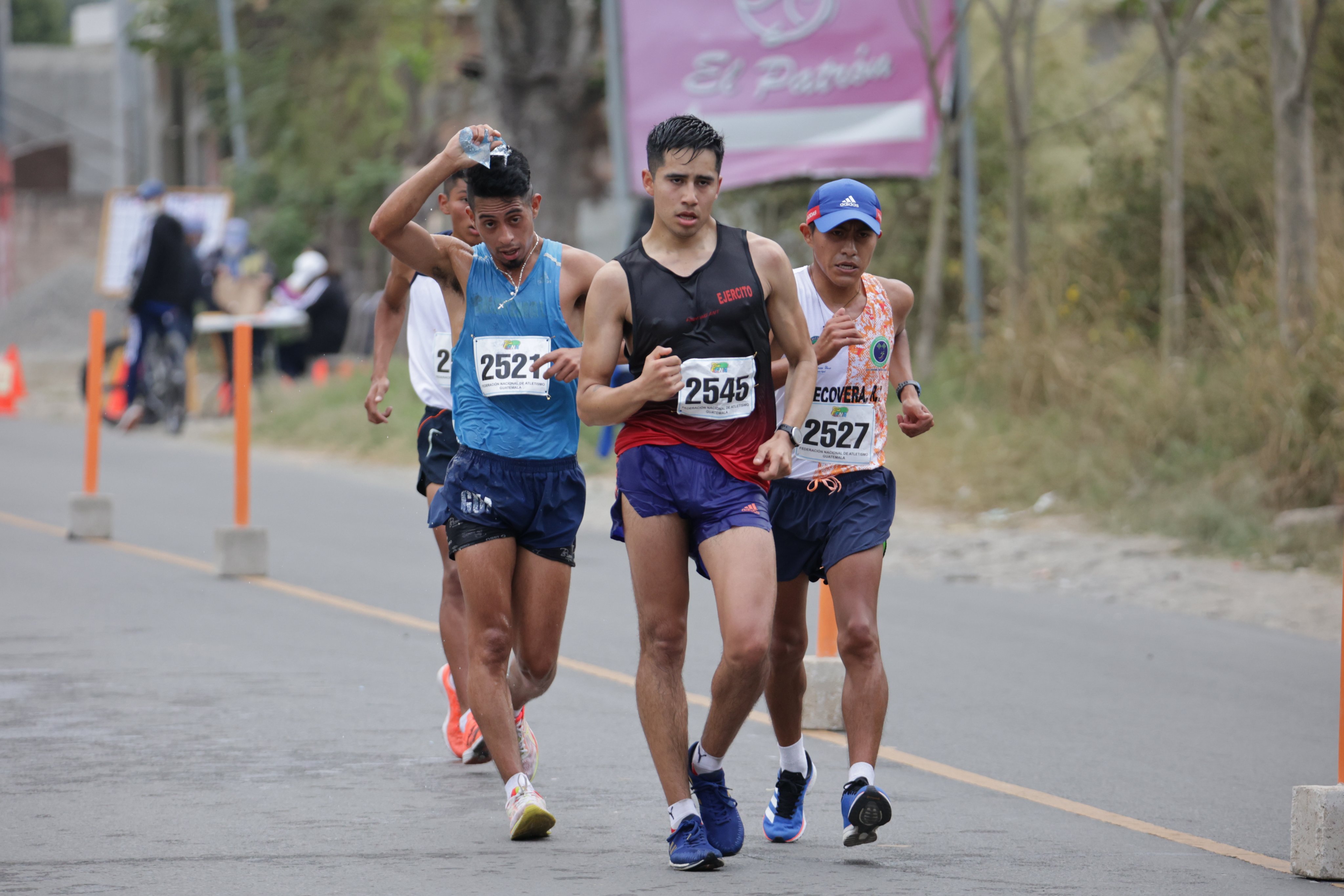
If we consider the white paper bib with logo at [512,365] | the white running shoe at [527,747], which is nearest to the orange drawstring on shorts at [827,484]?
the white paper bib with logo at [512,365]

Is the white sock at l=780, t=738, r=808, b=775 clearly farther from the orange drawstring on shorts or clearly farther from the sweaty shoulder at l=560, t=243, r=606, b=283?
the sweaty shoulder at l=560, t=243, r=606, b=283

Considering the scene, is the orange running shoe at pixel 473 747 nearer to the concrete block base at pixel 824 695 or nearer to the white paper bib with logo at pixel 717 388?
the concrete block base at pixel 824 695

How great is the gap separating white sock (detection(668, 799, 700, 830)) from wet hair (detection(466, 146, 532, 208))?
6.39ft

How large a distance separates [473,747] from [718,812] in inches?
59.9

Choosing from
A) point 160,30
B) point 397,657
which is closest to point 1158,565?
point 397,657

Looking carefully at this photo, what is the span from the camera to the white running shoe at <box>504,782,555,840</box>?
5.59 meters

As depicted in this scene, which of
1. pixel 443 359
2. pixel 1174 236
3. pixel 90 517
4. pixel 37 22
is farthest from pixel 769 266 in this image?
pixel 37 22

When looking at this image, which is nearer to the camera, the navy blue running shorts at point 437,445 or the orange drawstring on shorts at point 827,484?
the orange drawstring on shorts at point 827,484

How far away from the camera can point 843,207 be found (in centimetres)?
582

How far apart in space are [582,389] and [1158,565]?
7.59 meters

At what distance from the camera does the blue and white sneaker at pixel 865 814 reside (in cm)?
531

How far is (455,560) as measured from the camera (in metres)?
5.95

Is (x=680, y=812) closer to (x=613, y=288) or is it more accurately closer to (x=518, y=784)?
(x=518, y=784)

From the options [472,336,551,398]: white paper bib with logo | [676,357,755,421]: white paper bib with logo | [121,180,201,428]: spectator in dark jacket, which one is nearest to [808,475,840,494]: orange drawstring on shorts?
[676,357,755,421]: white paper bib with logo
